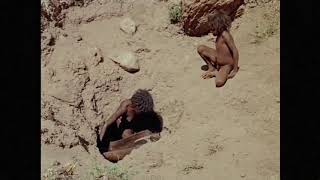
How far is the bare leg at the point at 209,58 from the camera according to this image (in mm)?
3914

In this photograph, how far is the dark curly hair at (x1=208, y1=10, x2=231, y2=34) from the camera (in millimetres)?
→ 4078

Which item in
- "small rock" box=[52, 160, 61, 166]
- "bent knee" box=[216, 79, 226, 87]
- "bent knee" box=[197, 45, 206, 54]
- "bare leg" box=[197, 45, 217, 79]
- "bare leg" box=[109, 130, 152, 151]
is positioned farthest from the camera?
"bent knee" box=[197, 45, 206, 54]

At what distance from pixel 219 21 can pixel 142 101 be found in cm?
95

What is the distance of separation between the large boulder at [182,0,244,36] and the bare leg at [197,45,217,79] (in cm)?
26

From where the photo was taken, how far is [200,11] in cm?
426

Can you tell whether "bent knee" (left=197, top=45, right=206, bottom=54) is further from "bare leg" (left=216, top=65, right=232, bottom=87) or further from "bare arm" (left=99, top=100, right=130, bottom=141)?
"bare arm" (left=99, top=100, right=130, bottom=141)

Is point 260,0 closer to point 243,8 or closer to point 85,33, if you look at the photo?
point 243,8

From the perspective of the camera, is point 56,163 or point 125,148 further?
point 125,148

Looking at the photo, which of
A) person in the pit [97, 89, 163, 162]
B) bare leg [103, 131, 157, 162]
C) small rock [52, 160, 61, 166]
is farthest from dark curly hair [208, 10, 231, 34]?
small rock [52, 160, 61, 166]

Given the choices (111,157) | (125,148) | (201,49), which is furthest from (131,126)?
(201,49)

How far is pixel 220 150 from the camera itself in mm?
3436

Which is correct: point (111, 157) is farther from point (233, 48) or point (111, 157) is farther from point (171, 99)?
point (233, 48)

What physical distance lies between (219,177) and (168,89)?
36.3 inches
